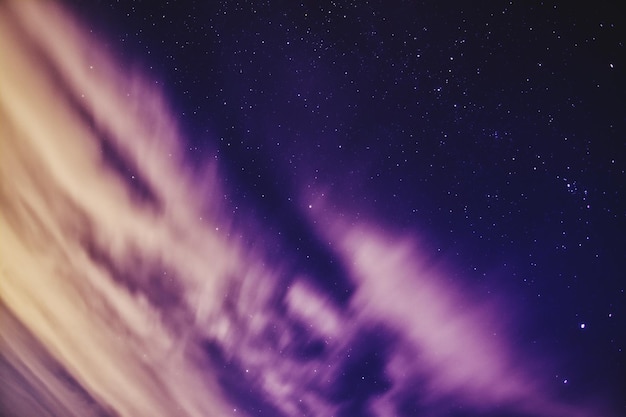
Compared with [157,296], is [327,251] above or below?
above

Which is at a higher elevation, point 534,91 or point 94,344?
point 534,91

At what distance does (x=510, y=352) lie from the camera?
1.85 m

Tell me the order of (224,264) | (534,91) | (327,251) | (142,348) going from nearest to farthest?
(534,91)
(327,251)
(224,264)
(142,348)

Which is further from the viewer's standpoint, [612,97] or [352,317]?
[352,317]

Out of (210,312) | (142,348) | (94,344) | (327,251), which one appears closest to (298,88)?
(327,251)

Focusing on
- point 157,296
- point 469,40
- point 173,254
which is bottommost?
point 157,296

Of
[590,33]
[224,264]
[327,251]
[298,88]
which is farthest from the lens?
[224,264]

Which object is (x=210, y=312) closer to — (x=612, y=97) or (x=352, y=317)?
(x=352, y=317)

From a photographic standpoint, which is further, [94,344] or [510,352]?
[94,344]

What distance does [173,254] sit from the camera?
1948mm

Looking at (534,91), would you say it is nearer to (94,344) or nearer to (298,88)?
(298,88)

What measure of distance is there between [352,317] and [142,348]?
1.67 meters

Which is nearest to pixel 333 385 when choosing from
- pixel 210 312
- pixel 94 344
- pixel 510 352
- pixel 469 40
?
pixel 210 312

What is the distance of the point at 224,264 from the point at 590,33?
1902 millimetres
